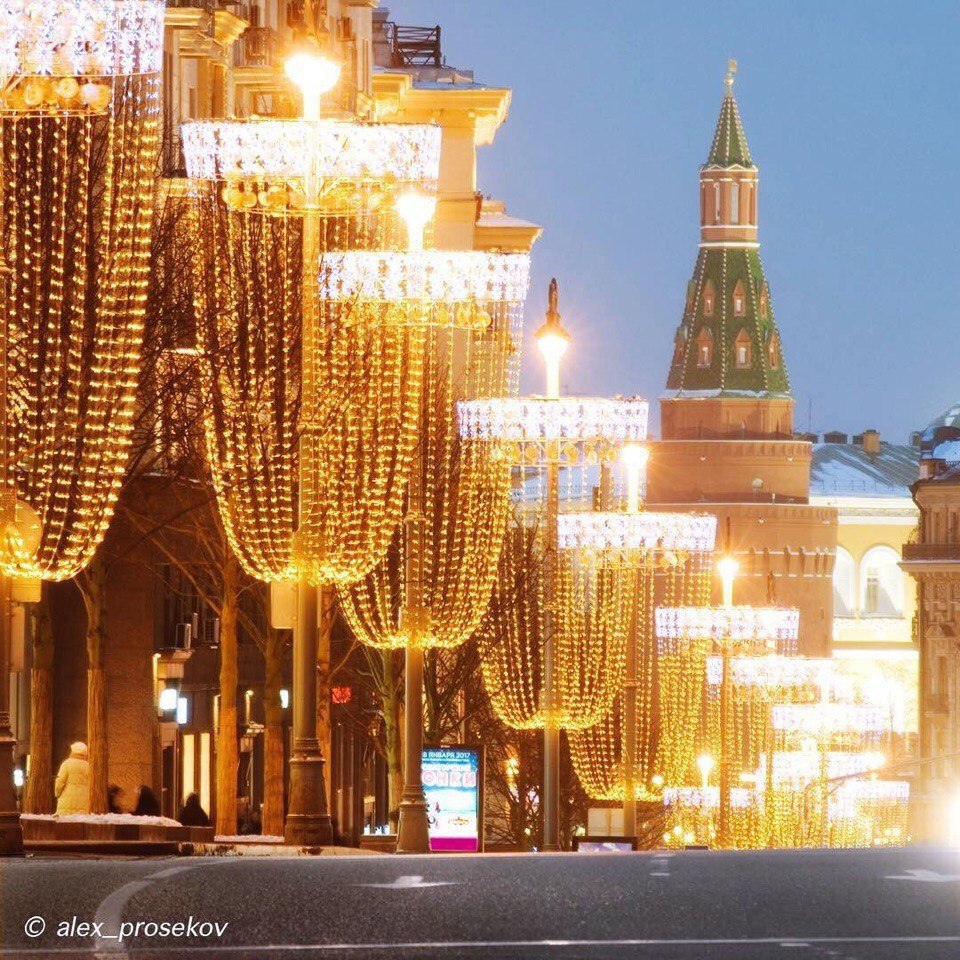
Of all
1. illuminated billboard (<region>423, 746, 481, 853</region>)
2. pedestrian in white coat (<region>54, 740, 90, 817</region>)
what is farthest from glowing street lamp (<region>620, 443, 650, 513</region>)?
pedestrian in white coat (<region>54, 740, 90, 817</region>)

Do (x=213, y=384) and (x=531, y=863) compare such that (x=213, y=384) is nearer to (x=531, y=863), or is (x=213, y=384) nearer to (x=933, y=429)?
(x=531, y=863)

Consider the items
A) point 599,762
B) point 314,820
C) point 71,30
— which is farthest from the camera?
point 599,762

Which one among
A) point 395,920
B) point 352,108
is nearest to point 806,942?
point 395,920

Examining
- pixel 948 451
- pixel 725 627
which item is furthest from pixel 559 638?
pixel 948 451

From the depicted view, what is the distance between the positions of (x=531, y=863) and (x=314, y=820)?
9311 mm

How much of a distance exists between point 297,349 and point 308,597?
11705mm

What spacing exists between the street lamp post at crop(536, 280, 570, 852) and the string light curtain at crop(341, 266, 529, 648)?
544mm

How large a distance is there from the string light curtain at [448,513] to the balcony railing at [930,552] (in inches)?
3973

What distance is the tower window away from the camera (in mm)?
196500

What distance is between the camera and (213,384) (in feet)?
102

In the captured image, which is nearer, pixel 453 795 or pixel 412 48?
pixel 453 795

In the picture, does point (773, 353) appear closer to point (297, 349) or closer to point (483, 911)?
point (297, 349)

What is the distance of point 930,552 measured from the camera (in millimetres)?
151500

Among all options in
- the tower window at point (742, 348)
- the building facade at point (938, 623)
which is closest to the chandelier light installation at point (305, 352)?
the building facade at point (938, 623)
